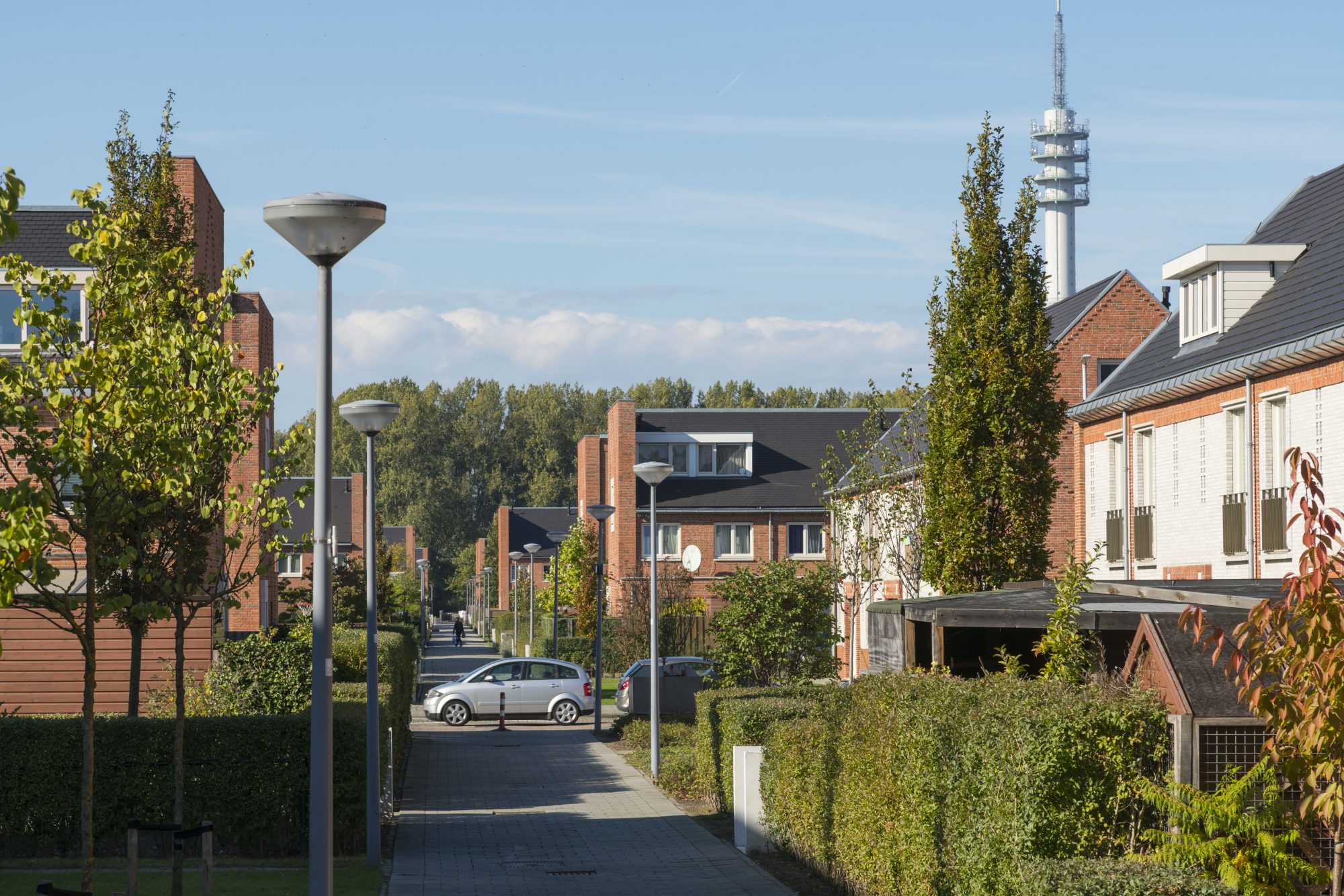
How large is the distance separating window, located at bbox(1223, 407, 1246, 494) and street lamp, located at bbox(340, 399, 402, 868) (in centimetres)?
1291

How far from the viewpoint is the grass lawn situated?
42.7 feet

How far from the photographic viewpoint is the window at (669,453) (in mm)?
62500

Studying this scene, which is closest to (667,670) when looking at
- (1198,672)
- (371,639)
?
(371,639)

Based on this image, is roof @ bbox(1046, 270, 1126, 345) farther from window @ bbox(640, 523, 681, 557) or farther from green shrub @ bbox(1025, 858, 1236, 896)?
green shrub @ bbox(1025, 858, 1236, 896)

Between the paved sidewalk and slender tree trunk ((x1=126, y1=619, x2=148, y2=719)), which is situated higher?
slender tree trunk ((x1=126, y1=619, x2=148, y2=719))

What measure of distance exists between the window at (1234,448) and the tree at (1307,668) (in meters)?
15.2

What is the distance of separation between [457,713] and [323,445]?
91.5 ft

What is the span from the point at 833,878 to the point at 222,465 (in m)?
6.70

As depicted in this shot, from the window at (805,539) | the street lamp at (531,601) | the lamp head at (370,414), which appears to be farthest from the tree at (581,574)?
the lamp head at (370,414)

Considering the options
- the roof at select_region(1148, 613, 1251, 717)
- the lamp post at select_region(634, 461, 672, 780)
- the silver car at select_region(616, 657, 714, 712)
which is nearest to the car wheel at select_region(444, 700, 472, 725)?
the silver car at select_region(616, 657, 714, 712)

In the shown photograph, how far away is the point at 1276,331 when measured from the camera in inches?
819

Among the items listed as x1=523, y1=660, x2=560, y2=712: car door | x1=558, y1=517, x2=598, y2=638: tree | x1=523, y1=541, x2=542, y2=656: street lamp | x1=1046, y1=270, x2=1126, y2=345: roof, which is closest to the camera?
x1=523, y1=660, x2=560, y2=712: car door

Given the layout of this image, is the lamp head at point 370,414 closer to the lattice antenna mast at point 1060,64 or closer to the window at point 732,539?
the window at point 732,539

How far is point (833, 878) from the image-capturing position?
41.8 feet
